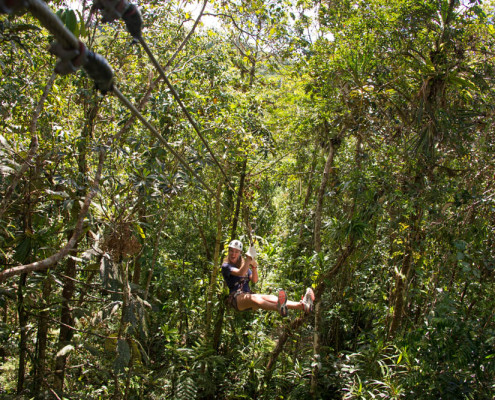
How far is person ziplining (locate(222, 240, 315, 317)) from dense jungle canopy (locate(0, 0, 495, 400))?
18.7 inches

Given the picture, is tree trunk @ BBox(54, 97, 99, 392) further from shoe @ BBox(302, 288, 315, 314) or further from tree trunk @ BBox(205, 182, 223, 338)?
shoe @ BBox(302, 288, 315, 314)

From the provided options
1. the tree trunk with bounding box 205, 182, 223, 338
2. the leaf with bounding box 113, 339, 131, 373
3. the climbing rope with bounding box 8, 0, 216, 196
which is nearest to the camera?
the climbing rope with bounding box 8, 0, 216, 196

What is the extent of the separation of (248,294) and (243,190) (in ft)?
7.21

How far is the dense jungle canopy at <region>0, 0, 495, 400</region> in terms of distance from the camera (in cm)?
397

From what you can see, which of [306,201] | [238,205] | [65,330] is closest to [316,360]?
[238,205]

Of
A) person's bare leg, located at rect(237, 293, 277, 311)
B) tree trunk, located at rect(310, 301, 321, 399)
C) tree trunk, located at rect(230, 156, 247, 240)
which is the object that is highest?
tree trunk, located at rect(230, 156, 247, 240)

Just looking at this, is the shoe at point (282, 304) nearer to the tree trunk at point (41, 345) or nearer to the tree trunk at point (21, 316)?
the tree trunk at point (41, 345)

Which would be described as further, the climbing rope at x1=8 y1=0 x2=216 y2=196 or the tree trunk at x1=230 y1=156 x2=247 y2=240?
the tree trunk at x1=230 y1=156 x2=247 y2=240

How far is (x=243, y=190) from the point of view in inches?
265

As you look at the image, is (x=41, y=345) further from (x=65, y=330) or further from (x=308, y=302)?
(x=308, y=302)

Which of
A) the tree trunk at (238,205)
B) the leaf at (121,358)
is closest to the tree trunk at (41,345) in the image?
the leaf at (121,358)

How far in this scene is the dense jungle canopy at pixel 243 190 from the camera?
13.0ft

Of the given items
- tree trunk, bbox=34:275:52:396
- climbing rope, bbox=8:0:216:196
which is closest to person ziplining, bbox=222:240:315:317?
tree trunk, bbox=34:275:52:396

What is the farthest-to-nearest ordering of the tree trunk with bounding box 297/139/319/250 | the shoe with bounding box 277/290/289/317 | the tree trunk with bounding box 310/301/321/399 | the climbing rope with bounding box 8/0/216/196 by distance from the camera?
the tree trunk with bounding box 297/139/319/250
the tree trunk with bounding box 310/301/321/399
the shoe with bounding box 277/290/289/317
the climbing rope with bounding box 8/0/216/196
